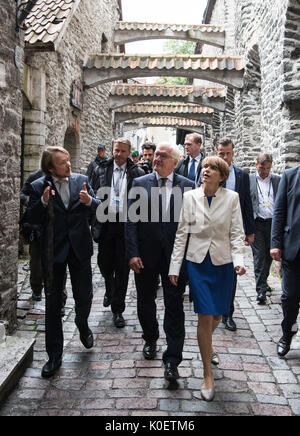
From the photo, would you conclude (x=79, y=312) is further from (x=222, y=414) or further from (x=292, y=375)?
(x=292, y=375)

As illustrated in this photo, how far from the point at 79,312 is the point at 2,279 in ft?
2.63

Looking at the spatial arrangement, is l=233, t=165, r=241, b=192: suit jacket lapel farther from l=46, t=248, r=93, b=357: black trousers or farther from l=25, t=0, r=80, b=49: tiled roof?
l=25, t=0, r=80, b=49: tiled roof

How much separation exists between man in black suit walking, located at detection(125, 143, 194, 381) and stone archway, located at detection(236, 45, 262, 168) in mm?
5906

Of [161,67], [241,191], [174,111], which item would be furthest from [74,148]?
[241,191]

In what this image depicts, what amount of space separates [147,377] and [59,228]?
1.33m

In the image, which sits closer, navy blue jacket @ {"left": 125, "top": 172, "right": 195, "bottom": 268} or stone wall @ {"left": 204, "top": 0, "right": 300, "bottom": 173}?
navy blue jacket @ {"left": 125, "top": 172, "right": 195, "bottom": 268}

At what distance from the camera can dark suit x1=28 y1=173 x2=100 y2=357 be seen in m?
3.22

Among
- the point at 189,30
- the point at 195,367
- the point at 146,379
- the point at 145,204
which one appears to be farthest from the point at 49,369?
the point at 189,30

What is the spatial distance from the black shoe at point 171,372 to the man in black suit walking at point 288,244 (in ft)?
3.43

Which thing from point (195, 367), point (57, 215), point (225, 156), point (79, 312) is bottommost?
point (195, 367)

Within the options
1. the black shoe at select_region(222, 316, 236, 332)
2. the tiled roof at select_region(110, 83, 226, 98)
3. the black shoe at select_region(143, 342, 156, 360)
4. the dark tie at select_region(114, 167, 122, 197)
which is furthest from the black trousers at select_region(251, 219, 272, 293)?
the tiled roof at select_region(110, 83, 226, 98)

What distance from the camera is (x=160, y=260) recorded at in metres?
3.23

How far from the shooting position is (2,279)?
3.70 m

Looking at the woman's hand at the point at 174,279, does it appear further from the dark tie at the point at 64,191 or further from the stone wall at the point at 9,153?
the stone wall at the point at 9,153
